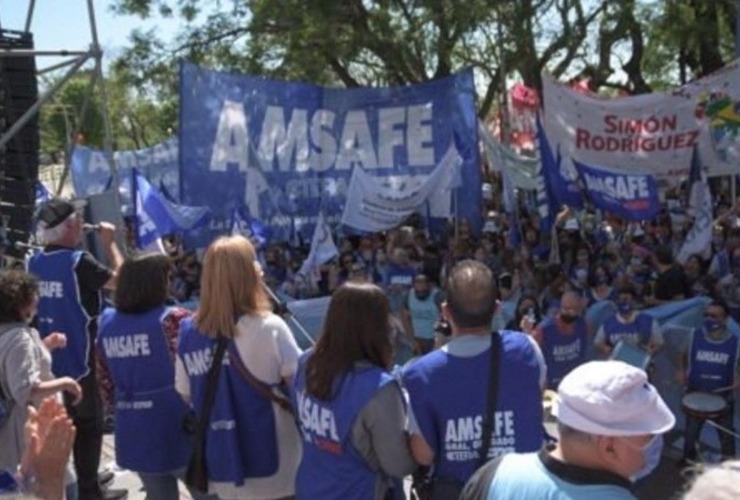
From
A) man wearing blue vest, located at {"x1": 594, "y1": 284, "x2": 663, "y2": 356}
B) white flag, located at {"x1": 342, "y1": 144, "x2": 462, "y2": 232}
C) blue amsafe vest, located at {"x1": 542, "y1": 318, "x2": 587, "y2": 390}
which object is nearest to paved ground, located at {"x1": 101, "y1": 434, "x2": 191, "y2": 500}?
blue amsafe vest, located at {"x1": 542, "y1": 318, "x2": 587, "y2": 390}

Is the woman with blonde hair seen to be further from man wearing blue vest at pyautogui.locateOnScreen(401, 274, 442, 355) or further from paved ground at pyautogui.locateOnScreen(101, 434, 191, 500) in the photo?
man wearing blue vest at pyautogui.locateOnScreen(401, 274, 442, 355)

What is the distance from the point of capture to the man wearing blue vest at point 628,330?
7.40 metres

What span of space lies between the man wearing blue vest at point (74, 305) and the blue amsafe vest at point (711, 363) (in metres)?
4.12

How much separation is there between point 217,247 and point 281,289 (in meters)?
8.50

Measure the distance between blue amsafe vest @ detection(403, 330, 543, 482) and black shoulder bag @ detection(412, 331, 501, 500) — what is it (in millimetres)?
12

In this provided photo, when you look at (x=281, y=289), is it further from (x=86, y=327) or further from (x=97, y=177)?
(x=97, y=177)

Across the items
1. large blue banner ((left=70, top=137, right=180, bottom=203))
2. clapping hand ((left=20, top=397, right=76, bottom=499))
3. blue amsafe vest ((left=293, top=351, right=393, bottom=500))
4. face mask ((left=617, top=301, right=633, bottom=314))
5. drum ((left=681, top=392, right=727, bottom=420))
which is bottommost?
drum ((left=681, top=392, right=727, bottom=420))

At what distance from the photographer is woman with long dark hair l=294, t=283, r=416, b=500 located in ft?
9.77

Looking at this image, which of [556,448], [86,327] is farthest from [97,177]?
[556,448]

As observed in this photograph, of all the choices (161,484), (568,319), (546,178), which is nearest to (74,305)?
(161,484)

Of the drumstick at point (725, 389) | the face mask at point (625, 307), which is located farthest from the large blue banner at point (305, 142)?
the drumstick at point (725, 389)

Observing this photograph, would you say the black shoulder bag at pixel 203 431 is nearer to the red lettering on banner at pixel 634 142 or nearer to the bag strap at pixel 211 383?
the bag strap at pixel 211 383

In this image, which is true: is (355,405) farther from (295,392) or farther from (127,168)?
(127,168)

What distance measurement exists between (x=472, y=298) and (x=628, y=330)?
476cm
